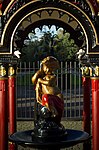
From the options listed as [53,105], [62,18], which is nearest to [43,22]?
[62,18]

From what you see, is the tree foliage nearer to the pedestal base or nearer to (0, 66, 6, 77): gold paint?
(0, 66, 6, 77): gold paint

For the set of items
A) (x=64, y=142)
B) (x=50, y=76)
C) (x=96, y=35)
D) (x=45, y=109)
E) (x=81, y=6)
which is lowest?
(x=64, y=142)

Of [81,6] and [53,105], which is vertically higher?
[81,6]

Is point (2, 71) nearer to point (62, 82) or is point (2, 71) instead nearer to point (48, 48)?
point (62, 82)

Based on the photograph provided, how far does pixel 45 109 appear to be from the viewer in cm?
815

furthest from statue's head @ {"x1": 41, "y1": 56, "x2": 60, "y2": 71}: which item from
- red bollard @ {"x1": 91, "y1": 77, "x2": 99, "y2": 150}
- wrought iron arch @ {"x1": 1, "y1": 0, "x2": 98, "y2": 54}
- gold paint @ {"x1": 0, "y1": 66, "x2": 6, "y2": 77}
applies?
red bollard @ {"x1": 91, "y1": 77, "x2": 99, "y2": 150}

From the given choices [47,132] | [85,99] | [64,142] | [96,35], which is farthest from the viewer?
[85,99]

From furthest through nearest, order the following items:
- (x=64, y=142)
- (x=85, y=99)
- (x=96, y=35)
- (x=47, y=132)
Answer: (x=85, y=99), (x=96, y=35), (x=47, y=132), (x=64, y=142)

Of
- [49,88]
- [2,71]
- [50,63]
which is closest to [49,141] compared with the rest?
[49,88]

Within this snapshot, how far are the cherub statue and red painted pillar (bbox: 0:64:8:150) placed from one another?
0.63 metres

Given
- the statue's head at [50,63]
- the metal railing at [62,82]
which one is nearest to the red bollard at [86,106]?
the statue's head at [50,63]

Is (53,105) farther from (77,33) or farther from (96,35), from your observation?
(77,33)

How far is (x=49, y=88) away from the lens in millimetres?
8555

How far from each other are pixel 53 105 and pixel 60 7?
6.55ft
